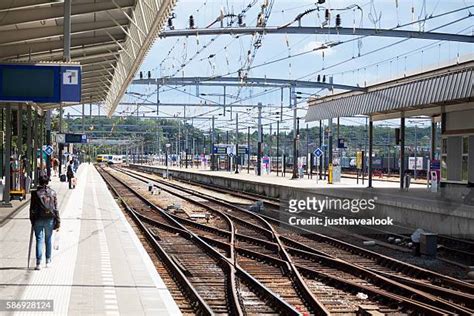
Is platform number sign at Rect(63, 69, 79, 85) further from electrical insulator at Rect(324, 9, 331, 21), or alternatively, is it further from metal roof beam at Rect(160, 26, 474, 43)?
electrical insulator at Rect(324, 9, 331, 21)

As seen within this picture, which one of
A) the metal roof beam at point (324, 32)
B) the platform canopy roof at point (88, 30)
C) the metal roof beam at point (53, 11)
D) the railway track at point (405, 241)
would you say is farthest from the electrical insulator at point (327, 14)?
the railway track at point (405, 241)

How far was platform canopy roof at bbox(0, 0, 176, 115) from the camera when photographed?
19.7 metres

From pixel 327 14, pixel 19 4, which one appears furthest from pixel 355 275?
pixel 327 14

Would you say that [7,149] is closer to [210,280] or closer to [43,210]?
[210,280]

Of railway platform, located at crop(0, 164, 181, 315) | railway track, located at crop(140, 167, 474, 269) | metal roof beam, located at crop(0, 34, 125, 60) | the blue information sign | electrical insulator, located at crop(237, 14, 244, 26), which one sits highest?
electrical insulator, located at crop(237, 14, 244, 26)

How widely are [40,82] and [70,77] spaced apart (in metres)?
0.82

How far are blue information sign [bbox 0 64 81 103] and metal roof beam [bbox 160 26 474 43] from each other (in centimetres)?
578

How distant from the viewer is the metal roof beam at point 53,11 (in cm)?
1984

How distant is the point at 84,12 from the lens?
21531 millimetres

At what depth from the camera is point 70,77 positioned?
60.0 feet

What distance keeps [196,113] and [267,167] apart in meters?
13.8

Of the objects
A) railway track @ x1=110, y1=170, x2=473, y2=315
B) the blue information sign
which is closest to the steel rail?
railway track @ x1=110, y1=170, x2=473, y2=315

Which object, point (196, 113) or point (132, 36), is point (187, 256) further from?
point (196, 113)

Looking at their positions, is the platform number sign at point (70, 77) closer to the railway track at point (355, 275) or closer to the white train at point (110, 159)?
the railway track at point (355, 275)
